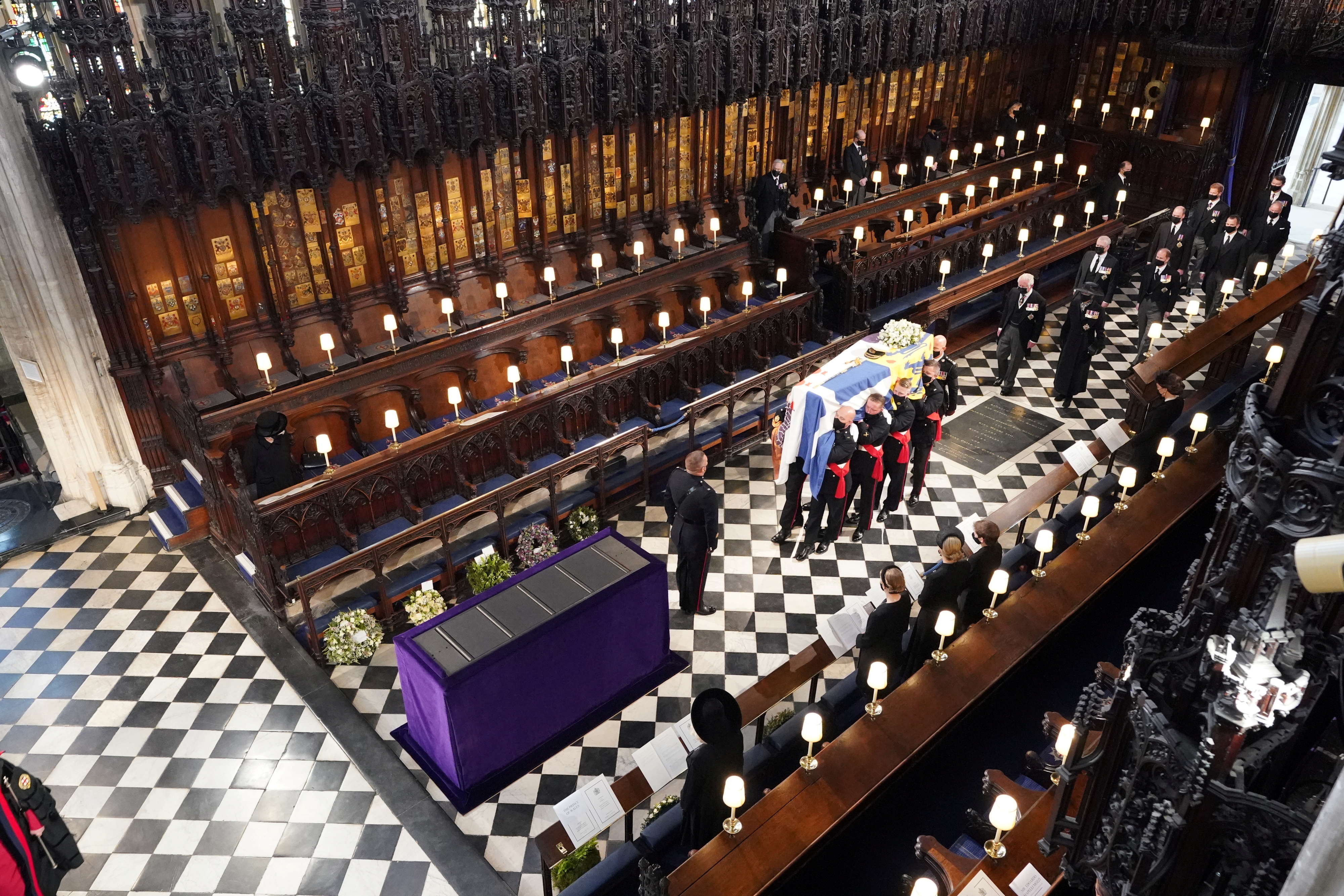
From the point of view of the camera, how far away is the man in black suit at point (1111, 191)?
17.1 meters

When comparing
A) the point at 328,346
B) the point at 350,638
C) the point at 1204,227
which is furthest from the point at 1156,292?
the point at 350,638

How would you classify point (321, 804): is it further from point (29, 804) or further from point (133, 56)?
point (133, 56)

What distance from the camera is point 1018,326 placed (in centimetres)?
1282

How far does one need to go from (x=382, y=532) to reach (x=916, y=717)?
18.6 feet

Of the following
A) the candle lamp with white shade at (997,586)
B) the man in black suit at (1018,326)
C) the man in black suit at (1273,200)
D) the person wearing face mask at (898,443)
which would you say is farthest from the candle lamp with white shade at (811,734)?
the man in black suit at (1273,200)

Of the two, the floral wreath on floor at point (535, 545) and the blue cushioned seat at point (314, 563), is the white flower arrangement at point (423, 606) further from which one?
the floral wreath on floor at point (535, 545)

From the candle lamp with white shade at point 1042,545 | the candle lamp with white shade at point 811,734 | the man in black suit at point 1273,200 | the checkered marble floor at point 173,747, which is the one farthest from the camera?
the man in black suit at point 1273,200

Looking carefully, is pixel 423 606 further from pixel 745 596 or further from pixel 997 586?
pixel 997 586

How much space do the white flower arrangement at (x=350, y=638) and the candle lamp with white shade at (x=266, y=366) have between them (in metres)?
3.13

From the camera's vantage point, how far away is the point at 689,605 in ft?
30.5

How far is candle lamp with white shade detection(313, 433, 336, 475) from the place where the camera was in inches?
358

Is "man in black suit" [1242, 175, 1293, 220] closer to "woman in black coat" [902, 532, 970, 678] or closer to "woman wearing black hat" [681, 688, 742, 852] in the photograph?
"woman in black coat" [902, 532, 970, 678]

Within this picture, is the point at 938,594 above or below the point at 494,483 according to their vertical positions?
above

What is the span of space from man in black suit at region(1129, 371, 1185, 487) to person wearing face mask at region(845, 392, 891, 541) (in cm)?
257
